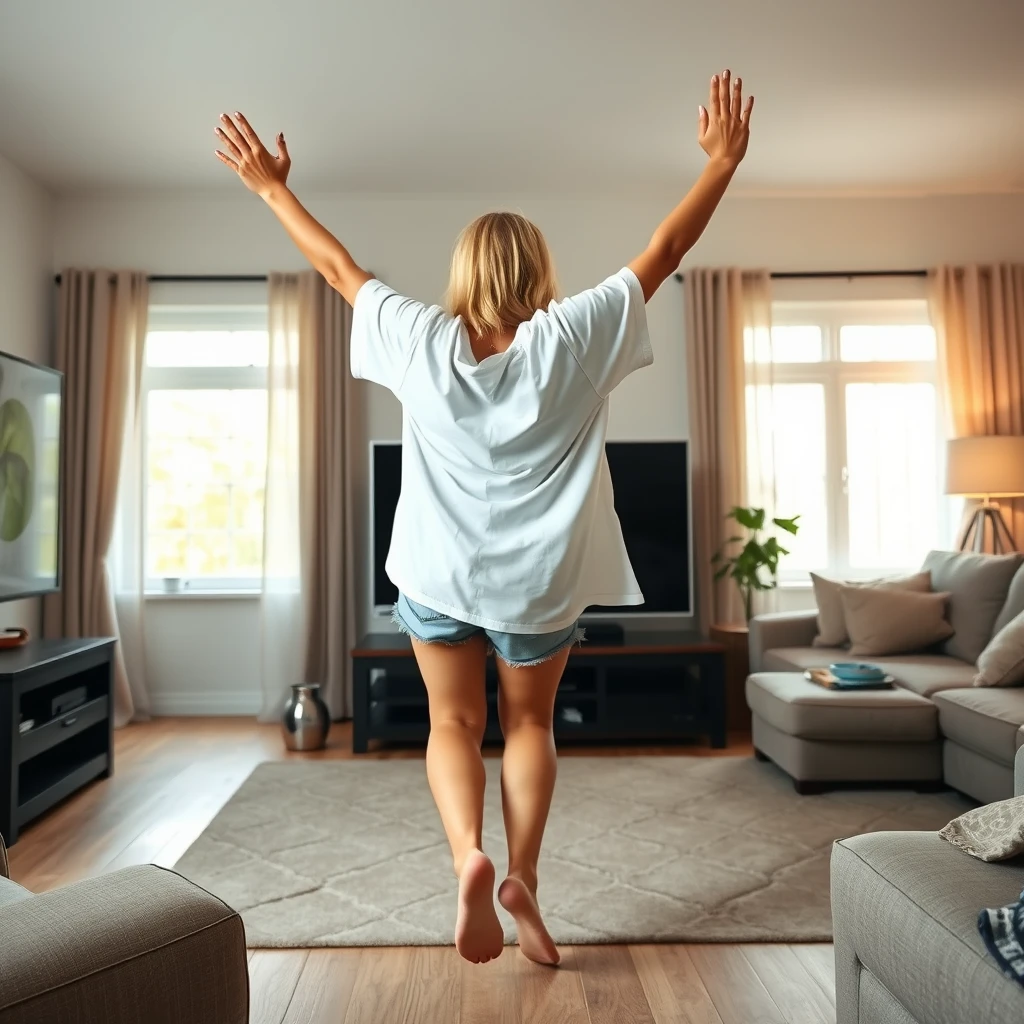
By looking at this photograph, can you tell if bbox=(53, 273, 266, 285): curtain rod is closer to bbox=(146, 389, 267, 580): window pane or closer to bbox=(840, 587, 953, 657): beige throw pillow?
bbox=(146, 389, 267, 580): window pane

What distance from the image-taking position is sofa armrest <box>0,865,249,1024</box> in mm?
974

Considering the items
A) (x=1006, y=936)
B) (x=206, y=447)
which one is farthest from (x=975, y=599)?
(x=206, y=447)

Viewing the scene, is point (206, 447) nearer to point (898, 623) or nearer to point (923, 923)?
point (898, 623)

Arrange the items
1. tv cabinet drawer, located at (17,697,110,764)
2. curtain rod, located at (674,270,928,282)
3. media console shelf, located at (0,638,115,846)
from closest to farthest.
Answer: media console shelf, located at (0,638,115,846) → tv cabinet drawer, located at (17,697,110,764) → curtain rod, located at (674,270,928,282)

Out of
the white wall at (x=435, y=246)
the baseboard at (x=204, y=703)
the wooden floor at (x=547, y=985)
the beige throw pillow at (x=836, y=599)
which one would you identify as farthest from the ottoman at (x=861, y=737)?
the baseboard at (x=204, y=703)

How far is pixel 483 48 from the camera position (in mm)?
3654

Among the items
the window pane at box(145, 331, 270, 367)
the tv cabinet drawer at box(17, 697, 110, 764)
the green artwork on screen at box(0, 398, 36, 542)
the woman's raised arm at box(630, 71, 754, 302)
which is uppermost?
the window pane at box(145, 331, 270, 367)

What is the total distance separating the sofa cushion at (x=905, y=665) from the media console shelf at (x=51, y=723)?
110 inches

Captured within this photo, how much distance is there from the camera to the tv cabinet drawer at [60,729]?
3.10 m

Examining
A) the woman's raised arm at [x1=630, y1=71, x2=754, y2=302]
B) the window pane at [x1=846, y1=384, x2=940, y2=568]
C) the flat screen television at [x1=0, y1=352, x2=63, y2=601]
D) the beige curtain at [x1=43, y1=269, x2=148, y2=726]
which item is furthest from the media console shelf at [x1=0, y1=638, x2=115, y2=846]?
the window pane at [x1=846, y1=384, x2=940, y2=568]

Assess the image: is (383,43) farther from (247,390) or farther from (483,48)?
(247,390)

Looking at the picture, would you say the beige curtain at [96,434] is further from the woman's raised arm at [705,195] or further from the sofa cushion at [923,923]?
the sofa cushion at [923,923]

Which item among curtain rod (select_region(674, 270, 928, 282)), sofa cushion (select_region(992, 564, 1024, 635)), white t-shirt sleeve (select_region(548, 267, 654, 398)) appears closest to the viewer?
white t-shirt sleeve (select_region(548, 267, 654, 398))

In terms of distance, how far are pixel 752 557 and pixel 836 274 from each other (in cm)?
170
